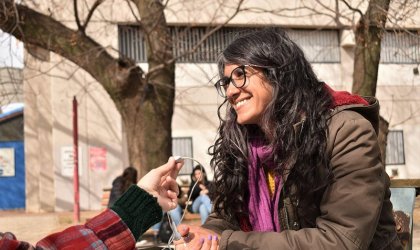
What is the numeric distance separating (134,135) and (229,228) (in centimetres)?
631

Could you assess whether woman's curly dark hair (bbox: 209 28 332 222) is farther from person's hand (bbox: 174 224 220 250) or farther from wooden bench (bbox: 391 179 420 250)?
wooden bench (bbox: 391 179 420 250)

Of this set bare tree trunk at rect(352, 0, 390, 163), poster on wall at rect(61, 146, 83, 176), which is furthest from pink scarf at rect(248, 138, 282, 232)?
poster on wall at rect(61, 146, 83, 176)

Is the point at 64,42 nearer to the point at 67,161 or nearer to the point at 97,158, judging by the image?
the point at 67,161

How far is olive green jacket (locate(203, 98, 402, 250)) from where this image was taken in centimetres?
231

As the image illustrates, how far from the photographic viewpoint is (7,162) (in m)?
17.6

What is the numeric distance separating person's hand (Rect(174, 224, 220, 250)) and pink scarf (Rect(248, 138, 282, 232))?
244 millimetres

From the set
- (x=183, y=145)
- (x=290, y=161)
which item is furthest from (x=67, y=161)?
(x=290, y=161)

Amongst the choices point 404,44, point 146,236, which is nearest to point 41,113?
point 146,236

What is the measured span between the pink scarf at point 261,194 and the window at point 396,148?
1530cm

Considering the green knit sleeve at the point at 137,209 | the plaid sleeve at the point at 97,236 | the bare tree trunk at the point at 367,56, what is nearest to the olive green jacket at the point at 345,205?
the green knit sleeve at the point at 137,209

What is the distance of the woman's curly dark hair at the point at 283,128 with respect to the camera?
7.98 feet

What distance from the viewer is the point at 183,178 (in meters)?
15.8

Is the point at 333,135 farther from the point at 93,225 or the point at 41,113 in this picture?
the point at 41,113

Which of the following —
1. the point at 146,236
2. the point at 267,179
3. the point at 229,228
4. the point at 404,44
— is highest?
the point at 404,44
